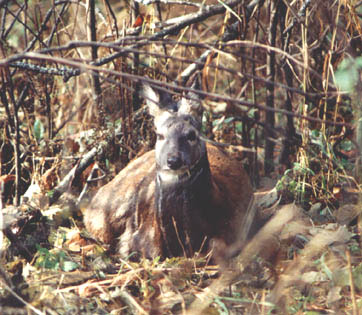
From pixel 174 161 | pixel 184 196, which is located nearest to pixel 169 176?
pixel 184 196

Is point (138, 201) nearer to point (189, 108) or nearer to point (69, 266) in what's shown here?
point (189, 108)

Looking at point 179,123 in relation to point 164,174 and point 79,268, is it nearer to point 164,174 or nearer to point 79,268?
point 164,174

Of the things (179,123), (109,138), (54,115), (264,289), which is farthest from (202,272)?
(54,115)

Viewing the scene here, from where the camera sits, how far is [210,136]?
588 centimetres

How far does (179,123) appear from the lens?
181 inches

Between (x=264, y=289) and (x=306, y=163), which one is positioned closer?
(x=264, y=289)

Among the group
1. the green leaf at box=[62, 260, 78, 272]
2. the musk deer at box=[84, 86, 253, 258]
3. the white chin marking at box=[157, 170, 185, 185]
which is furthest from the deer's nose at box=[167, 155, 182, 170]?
the green leaf at box=[62, 260, 78, 272]

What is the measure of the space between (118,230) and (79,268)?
145 centimetres

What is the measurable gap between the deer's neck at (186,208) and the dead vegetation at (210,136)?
0.19m

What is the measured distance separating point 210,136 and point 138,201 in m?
0.98

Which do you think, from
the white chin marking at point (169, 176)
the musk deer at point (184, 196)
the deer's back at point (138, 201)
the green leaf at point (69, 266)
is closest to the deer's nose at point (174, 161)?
the musk deer at point (184, 196)

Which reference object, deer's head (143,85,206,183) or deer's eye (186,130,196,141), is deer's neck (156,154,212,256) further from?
deer's eye (186,130,196,141)

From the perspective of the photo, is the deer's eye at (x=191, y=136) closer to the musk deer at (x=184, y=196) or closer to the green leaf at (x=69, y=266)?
the musk deer at (x=184, y=196)

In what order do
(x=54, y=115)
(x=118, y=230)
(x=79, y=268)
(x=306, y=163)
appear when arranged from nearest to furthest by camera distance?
1. (x=79, y=268)
2. (x=306, y=163)
3. (x=118, y=230)
4. (x=54, y=115)
